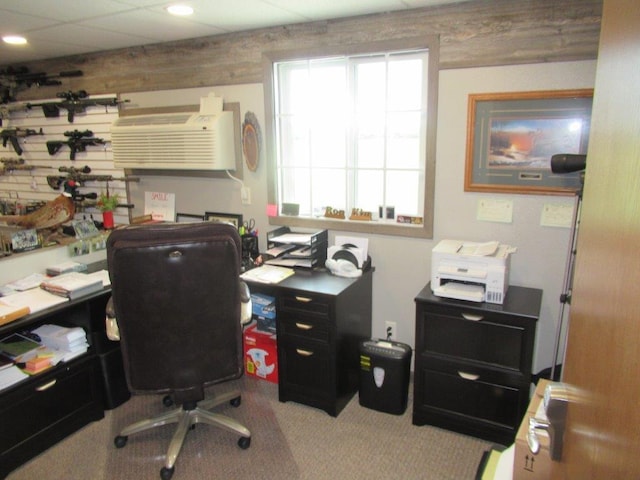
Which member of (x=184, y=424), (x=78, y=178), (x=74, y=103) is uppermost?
(x=74, y=103)

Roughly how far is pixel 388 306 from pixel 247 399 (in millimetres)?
1139

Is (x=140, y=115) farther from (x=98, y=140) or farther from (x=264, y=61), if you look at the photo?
(x=264, y=61)

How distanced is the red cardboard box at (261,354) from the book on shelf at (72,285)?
3.39 feet

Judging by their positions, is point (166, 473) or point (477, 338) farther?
point (477, 338)

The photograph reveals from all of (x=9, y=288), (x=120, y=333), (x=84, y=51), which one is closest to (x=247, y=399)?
(x=120, y=333)

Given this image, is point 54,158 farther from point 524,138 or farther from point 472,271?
point 524,138

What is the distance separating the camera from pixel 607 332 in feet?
1.81

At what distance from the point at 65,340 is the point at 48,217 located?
1061 mm

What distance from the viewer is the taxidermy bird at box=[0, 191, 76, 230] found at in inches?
120

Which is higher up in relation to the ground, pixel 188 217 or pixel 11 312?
pixel 188 217

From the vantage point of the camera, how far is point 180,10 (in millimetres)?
2580

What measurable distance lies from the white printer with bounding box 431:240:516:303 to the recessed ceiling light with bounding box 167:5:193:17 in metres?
2.00

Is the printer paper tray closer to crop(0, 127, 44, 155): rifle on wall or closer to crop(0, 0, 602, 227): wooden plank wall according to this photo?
crop(0, 0, 602, 227): wooden plank wall

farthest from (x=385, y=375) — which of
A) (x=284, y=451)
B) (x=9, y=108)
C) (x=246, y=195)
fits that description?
(x=9, y=108)
